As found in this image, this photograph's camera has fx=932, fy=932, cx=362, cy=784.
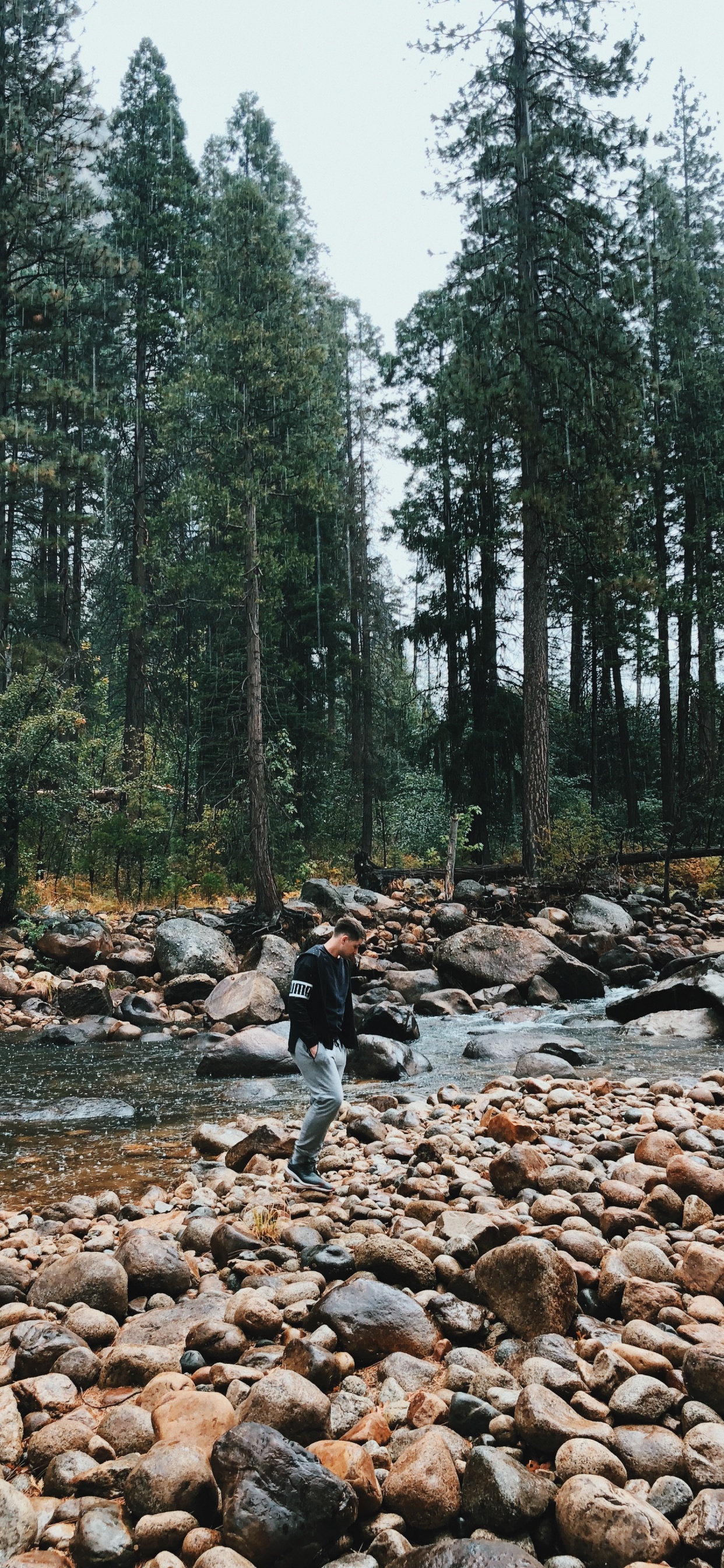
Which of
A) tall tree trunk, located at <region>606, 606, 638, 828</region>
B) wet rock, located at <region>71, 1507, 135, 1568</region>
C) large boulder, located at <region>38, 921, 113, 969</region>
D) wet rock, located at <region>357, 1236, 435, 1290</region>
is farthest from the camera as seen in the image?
tall tree trunk, located at <region>606, 606, 638, 828</region>

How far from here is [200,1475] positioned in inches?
96.1

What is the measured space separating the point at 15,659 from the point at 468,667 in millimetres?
10650

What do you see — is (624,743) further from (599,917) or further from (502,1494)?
(502,1494)

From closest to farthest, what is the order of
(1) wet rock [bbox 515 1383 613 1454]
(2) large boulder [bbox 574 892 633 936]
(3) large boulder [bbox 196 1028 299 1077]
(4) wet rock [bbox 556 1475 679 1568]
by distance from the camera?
(4) wet rock [bbox 556 1475 679 1568]
(1) wet rock [bbox 515 1383 613 1454]
(3) large boulder [bbox 196 1028 299 1077]
(2) large boulder [bbox 574 892 633 936]

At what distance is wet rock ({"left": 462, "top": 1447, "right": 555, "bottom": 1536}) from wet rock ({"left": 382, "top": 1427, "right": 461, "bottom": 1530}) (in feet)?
0.14

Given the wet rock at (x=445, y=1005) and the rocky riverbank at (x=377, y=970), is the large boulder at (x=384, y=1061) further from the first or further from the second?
the wet rock at (x=445, y=1005)

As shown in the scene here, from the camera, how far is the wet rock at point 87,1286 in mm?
3656

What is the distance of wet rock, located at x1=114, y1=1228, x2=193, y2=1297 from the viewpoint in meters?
3.83

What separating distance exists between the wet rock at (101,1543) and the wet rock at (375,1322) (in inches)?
40.0

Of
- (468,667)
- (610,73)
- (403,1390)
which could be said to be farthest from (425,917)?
(610,73)

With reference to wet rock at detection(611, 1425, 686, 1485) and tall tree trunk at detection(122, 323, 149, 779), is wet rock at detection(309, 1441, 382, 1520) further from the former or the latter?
tall tree trunk at detection(122, 323, 149, 779)

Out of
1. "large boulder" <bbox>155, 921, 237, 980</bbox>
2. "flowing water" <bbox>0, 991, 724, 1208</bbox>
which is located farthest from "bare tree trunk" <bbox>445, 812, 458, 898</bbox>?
"flowing water" <bbox>0, 991, 724, 1208</bbox>

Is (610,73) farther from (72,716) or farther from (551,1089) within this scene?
(551,1089)

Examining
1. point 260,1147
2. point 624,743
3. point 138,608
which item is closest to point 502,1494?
point 260,1147
